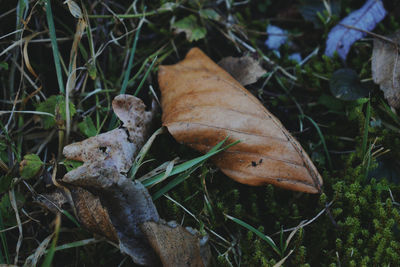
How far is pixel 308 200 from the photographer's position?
5.58ft

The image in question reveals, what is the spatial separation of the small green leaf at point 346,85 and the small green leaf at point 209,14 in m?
0.82

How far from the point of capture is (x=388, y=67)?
1.95 metres

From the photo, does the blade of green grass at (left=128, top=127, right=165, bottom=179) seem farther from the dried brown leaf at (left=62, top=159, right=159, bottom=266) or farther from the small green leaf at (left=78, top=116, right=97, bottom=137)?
the small green leaf at (left=78, top=116, right=97, bottom=137)

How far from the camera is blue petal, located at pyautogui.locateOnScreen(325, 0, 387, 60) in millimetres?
2201

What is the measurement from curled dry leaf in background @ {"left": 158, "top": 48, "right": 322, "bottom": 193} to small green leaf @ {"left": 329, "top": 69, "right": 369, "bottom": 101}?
559 millimetres

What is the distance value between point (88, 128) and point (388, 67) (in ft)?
5.46

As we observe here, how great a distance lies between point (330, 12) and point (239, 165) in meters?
1.41

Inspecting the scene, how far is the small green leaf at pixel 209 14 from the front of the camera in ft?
7.37

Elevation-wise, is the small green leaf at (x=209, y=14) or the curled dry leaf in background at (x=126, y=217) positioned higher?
the small green leaf at (x=209, y=14)

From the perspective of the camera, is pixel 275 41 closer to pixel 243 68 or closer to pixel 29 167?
pixel 243 68

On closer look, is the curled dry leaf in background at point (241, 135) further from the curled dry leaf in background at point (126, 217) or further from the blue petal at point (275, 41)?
the blue petal at point (275, 41)

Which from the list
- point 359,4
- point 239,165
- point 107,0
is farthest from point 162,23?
point 359,4

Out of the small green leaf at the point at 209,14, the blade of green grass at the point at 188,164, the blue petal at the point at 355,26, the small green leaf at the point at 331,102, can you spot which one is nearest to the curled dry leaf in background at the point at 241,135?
the blade of green grass at the point at 188,164

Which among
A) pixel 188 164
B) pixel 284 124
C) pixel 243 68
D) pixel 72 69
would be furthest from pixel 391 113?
pixel 72 69
